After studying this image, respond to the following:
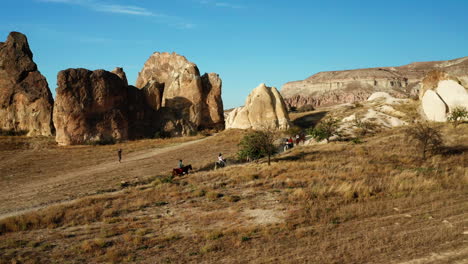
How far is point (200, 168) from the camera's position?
24.1 metres

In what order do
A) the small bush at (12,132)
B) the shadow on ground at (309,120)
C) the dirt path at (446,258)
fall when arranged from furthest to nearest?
1. the shadow on ground at (309,120)
2. the small bush at (12,132)
3. the dirt path at (446,258)

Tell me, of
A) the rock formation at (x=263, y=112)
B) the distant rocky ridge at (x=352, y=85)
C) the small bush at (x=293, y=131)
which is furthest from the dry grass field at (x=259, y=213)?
the distant rocky ridge at (x=352, y=85)

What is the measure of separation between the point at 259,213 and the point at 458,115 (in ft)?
86.4

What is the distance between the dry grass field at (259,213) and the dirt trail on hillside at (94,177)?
0.12m

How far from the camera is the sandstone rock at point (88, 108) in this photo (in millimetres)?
36938

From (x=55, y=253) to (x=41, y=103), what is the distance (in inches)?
1429

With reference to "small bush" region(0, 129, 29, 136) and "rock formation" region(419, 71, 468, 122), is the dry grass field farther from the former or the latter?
"small bush" region(0, 129, 29, 136)

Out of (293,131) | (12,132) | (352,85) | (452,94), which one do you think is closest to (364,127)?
(293,131)

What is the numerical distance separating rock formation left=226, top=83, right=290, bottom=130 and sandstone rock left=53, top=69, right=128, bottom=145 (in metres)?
13.3

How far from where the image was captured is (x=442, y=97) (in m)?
37.4

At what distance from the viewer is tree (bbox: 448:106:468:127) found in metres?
31.4

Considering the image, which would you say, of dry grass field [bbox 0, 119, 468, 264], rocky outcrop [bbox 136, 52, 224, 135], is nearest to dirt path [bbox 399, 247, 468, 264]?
dry grass field [bbox 0, 119, 468, 264]

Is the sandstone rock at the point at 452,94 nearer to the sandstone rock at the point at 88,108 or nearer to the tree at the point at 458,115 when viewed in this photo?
the tree at the point at 458,115

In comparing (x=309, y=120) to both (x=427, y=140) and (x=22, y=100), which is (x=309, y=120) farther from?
(x=22, y=100)
